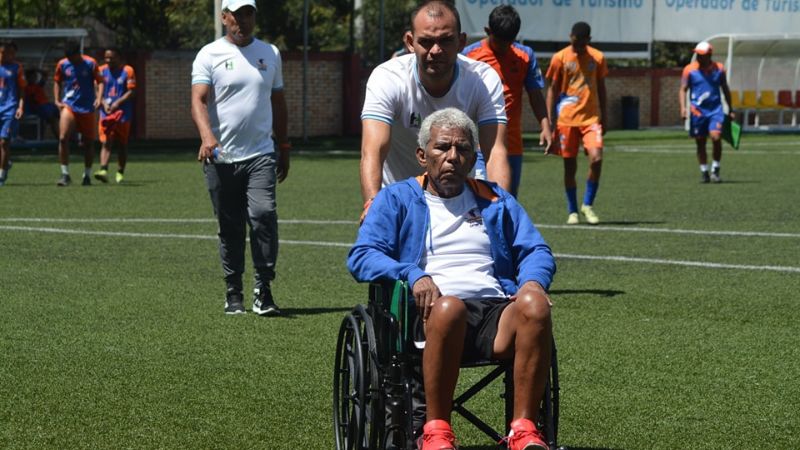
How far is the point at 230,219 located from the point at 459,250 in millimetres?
4521

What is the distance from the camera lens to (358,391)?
18.5ft

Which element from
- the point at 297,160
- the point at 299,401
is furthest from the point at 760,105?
the point at 299,401

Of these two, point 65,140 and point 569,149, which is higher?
point 569,149

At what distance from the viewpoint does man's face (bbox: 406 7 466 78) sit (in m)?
6.68

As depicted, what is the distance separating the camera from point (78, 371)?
8.04 meters

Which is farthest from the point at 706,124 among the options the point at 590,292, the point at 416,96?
the point at 416,96

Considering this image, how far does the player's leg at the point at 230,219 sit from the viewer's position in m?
10.2

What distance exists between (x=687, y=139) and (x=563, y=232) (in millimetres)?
24962

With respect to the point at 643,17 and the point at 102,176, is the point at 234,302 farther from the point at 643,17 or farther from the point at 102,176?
the point at 643,17

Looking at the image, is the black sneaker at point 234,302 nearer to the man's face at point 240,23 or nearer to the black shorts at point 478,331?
the man's face at point 240,23

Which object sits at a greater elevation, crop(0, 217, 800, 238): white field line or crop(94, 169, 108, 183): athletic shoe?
crop(0, 217, 800, 238): white field line

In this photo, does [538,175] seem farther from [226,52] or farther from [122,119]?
[226,52]

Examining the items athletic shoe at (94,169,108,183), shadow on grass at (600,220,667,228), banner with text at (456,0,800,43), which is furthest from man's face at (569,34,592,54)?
banner with text at (456,0,800,43)

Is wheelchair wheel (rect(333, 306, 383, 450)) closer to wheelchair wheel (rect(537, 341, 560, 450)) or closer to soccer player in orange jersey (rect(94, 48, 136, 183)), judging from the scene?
wheelchair wheel (rect(537, 341, 560, 450))
